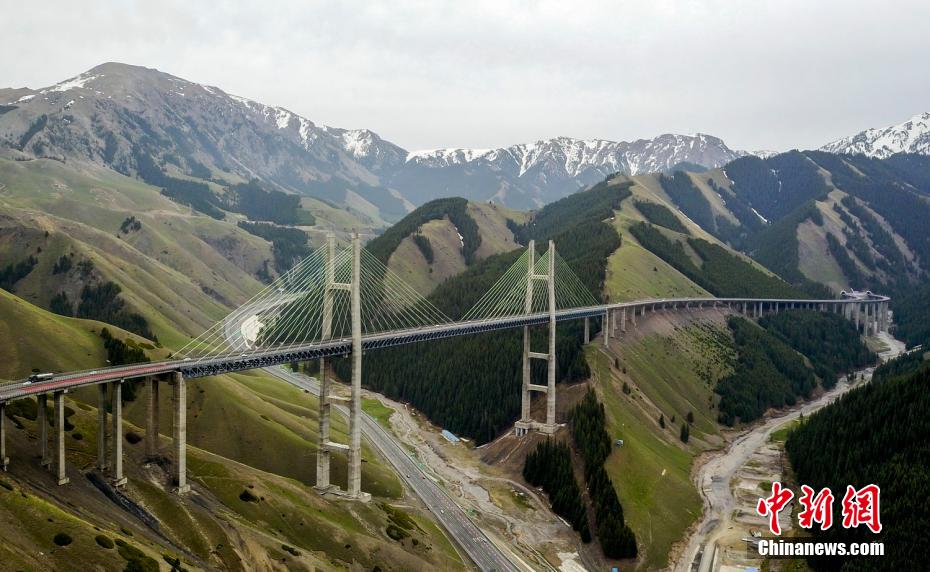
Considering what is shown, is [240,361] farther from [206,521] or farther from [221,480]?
[206,521]

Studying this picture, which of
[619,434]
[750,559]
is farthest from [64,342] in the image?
[750,559]

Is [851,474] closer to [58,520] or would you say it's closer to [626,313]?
[626,313]

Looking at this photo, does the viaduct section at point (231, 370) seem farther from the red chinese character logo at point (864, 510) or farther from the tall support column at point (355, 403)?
the red chinese character logo at point (864, 510)

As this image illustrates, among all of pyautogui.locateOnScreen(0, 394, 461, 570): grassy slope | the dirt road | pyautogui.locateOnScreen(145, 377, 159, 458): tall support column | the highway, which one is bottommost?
the dirt road

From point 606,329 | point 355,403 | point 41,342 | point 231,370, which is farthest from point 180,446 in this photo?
point 606,329

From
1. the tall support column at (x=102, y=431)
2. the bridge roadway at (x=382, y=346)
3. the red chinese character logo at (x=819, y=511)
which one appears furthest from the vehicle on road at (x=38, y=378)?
the red chinese character logo at (x=819, y=511)

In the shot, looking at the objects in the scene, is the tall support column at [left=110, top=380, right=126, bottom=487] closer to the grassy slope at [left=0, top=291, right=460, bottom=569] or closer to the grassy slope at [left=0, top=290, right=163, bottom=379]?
the grassy slope at [left=0, top=291, right=460, bottom=569]

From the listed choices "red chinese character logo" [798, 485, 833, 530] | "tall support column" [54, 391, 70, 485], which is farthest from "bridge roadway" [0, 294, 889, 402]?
"red chinese character logo" [798, 485, 833, 530]
